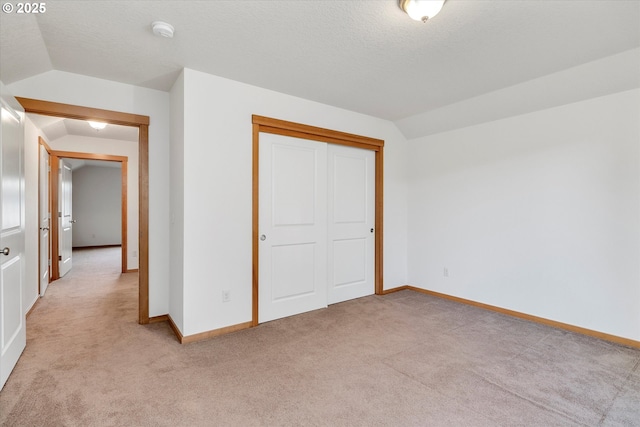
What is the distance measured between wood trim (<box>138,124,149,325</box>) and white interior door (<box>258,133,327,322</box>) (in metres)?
1.17

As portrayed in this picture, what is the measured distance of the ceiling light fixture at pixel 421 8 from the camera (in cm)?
176

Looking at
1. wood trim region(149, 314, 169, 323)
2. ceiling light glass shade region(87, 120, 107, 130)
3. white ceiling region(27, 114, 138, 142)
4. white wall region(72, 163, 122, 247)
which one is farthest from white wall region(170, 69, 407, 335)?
white wall region(72, 163, 122, 247)

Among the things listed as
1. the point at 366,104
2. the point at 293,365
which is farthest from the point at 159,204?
the point at 366,104

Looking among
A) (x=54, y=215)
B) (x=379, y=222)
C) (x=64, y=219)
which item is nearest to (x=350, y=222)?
(x=379, y=222)

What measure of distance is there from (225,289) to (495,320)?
9.42 ft

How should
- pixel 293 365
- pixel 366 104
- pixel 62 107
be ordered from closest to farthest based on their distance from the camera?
1. pixel 293 365
2. pixel 62 107
3. pixel 366 104

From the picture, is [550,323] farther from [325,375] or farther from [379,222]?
[325,375]

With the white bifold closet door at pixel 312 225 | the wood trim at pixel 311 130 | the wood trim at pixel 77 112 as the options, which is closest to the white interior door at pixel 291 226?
the white bifold closet door at pixel 312 225

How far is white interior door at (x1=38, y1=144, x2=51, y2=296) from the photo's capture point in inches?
162

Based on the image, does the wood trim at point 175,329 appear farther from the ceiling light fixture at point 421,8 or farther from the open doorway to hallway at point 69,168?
the ceiling light fixture at point 421,8

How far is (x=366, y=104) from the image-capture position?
365 centimetres

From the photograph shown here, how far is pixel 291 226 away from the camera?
3430 millimetres

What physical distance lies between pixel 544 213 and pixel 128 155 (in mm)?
6416

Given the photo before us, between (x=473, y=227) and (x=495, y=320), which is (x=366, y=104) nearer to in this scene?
(x=473, y=227)
